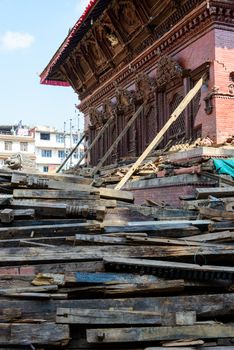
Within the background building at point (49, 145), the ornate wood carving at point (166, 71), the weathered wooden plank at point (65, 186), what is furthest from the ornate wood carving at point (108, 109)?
the background building at point (49, 145)

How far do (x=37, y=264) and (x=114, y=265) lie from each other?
2.51 feet

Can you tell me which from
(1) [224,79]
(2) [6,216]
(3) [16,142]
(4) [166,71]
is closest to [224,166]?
(1) [224,79]

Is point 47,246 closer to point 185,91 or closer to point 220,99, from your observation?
point 220,99

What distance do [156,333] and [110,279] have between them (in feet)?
2.12

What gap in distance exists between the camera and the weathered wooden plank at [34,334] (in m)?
3.75

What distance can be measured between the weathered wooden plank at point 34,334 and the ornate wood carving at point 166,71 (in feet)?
31.4

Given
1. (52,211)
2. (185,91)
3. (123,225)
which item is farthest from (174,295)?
(185,91)

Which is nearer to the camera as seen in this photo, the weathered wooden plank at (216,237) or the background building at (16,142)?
the weathered wooden plank at (216,237)

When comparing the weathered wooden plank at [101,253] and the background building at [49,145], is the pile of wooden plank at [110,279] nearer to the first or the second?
the weathered wooden plank at [101,253]

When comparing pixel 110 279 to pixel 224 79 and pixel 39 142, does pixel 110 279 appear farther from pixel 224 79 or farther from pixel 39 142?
pixel 39 142

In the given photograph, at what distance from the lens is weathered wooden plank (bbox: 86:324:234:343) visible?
12.5 feet

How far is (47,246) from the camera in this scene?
4.62 metres

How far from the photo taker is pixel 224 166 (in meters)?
9.21

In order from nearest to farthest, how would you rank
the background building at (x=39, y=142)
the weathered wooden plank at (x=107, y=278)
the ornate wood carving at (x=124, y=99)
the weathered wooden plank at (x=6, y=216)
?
the weathered wooden plank at (x=107, y=278) → the weathered wooden plank at (x=6, y=216) → the ornate wood carving at (x=124, y=99) → the background building at (x=39, y=142)
